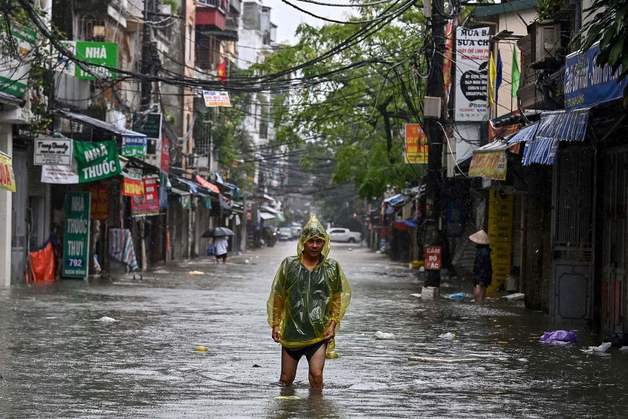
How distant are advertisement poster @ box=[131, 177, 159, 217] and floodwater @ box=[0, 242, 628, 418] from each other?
605 inches

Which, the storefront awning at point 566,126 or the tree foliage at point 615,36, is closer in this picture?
the tree foliage at point 615,36

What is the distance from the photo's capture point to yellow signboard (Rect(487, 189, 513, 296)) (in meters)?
35.9

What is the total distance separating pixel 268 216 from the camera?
110500mm

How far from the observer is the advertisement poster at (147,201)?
41531mm

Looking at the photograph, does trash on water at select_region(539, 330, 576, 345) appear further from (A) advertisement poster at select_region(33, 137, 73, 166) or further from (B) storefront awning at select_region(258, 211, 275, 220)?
(B) storefront awning at select_region(258, 211, 275, 220)

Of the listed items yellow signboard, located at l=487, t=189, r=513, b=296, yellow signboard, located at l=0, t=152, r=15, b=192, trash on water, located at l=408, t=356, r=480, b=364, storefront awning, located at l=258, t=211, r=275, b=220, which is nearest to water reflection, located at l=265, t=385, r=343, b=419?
trash on water, located at l=408, t=356, r=480, b=364

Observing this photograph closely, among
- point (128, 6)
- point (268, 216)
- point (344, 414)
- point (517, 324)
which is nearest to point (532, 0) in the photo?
point (517, 324)

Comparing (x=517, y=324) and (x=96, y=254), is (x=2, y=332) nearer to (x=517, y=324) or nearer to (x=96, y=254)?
(x=517, y=324)

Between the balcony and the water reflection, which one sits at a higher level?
the balcony

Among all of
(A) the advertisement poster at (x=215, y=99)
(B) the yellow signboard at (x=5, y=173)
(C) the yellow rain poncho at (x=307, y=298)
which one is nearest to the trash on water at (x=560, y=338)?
(C) the yellow rain poncho at (x=307, y=298)

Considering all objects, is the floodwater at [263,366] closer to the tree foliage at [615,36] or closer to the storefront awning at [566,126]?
the storefront awning at [566,126]

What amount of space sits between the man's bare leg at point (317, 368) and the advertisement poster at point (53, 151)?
65.9ft

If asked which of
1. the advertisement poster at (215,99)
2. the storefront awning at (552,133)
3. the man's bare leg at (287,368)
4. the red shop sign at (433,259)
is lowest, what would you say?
the man's bare leg at (287,368)

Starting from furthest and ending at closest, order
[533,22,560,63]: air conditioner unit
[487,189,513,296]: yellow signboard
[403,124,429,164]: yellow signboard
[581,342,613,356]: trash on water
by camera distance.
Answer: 1. [403,124,429,164]: yellow signboard
2. [487,189,513,296]: yellow signboard
3. [533,22,560,63]: air conditioner unit
4. [581,342,613,356]: trash on water
